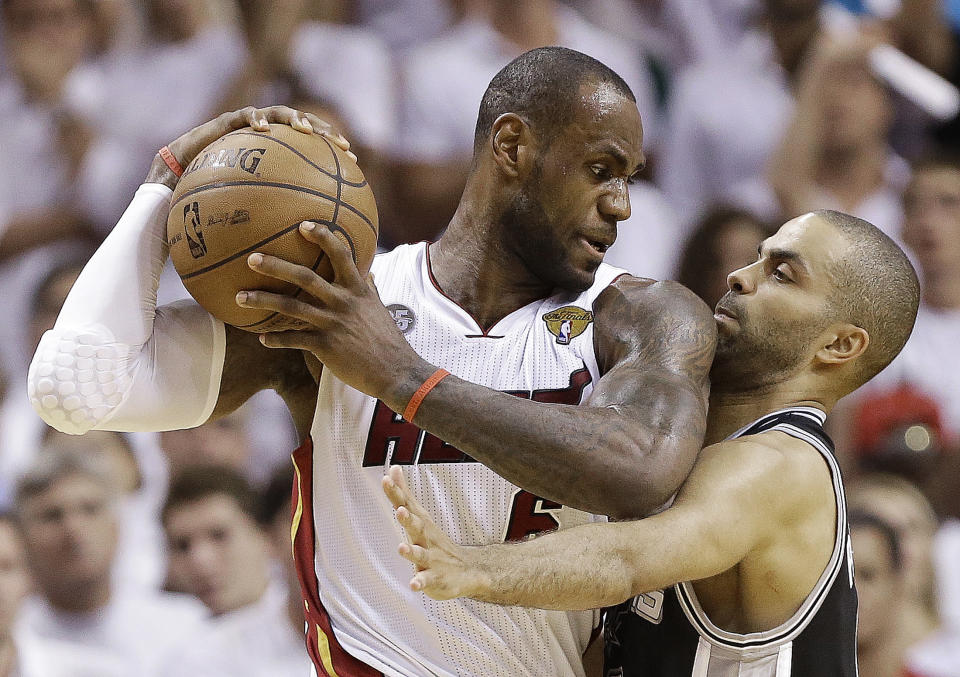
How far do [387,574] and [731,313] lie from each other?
116 cm

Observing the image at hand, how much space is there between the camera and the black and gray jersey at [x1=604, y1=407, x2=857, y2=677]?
2.65 m

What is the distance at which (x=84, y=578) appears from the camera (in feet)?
20.3

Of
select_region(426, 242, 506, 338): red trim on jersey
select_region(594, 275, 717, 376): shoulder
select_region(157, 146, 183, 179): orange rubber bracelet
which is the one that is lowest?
select_region(426, 242, 506, 338): red trim on jersey

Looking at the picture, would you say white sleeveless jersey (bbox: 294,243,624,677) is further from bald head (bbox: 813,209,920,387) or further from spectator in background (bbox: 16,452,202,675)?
spectator in background (bbox: 16,452,202,675)

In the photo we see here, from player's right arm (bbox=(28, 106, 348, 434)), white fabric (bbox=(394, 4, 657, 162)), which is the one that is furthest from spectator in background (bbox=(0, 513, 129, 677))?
player's right arm (bbox=(28, 106, 348, 434))

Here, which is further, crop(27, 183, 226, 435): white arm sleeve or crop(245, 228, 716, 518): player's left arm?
crop(27, 183, 226, 435): white arm sleeve

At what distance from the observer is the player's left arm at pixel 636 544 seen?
2.04 m

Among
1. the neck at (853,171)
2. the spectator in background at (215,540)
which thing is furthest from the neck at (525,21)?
the spectator in background at (215,540)

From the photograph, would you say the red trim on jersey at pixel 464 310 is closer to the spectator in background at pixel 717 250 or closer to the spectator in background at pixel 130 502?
the spectator in background at pixel 130 502

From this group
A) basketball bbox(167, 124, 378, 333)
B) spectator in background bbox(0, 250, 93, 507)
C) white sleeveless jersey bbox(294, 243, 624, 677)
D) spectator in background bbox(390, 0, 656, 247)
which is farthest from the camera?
spectator in background bbox(390, 0, 656, 247)

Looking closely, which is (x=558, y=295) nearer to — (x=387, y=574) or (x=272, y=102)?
(x=387, y=574)

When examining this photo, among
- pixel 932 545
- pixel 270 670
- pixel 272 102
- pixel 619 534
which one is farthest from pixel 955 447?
pixel 619 534

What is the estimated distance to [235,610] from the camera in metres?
6.20

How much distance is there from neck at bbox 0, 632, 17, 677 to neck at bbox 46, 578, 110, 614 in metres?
0.29
